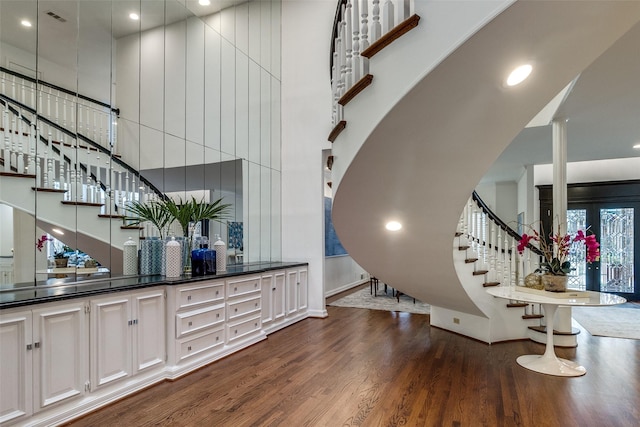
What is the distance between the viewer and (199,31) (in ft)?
15.1

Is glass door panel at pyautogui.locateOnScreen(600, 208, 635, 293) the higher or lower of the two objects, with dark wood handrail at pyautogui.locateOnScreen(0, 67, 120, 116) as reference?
lower

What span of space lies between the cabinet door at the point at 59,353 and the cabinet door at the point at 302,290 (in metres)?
3.26

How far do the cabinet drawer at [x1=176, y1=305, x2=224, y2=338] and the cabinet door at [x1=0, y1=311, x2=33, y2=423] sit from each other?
1166 mm

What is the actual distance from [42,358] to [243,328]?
6.83 ft

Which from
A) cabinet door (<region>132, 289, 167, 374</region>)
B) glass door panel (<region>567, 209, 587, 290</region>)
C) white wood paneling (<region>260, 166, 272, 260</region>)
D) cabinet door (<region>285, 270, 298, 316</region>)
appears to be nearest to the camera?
cabinet door (<region>132, 289, 167, 374</region>)

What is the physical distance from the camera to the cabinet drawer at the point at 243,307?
3.99m

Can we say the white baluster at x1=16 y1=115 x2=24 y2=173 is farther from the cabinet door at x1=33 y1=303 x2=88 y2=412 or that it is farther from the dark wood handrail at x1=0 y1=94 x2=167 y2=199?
the cabinet door at x1=33 y1=303 x2=88 y2=412

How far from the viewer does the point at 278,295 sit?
197 inches

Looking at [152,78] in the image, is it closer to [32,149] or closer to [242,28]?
[32,149]

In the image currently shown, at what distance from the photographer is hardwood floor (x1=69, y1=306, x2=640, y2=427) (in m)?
2.52

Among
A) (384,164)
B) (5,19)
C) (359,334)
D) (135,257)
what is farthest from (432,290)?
(5,19)

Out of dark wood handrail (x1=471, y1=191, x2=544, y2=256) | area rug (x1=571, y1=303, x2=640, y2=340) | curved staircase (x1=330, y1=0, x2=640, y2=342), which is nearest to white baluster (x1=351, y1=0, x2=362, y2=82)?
curved staircase (x1=330, y1=0, x2=640, y2=342)

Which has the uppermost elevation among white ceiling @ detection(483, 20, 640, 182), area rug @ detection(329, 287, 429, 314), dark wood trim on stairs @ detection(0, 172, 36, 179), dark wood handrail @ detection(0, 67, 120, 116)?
white ceiling @ detection(483, 20, 640, 182)

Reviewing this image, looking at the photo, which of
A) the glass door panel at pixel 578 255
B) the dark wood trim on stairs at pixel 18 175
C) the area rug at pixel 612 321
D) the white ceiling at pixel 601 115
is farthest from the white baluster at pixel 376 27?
the glass door panel at pixel 578 255
